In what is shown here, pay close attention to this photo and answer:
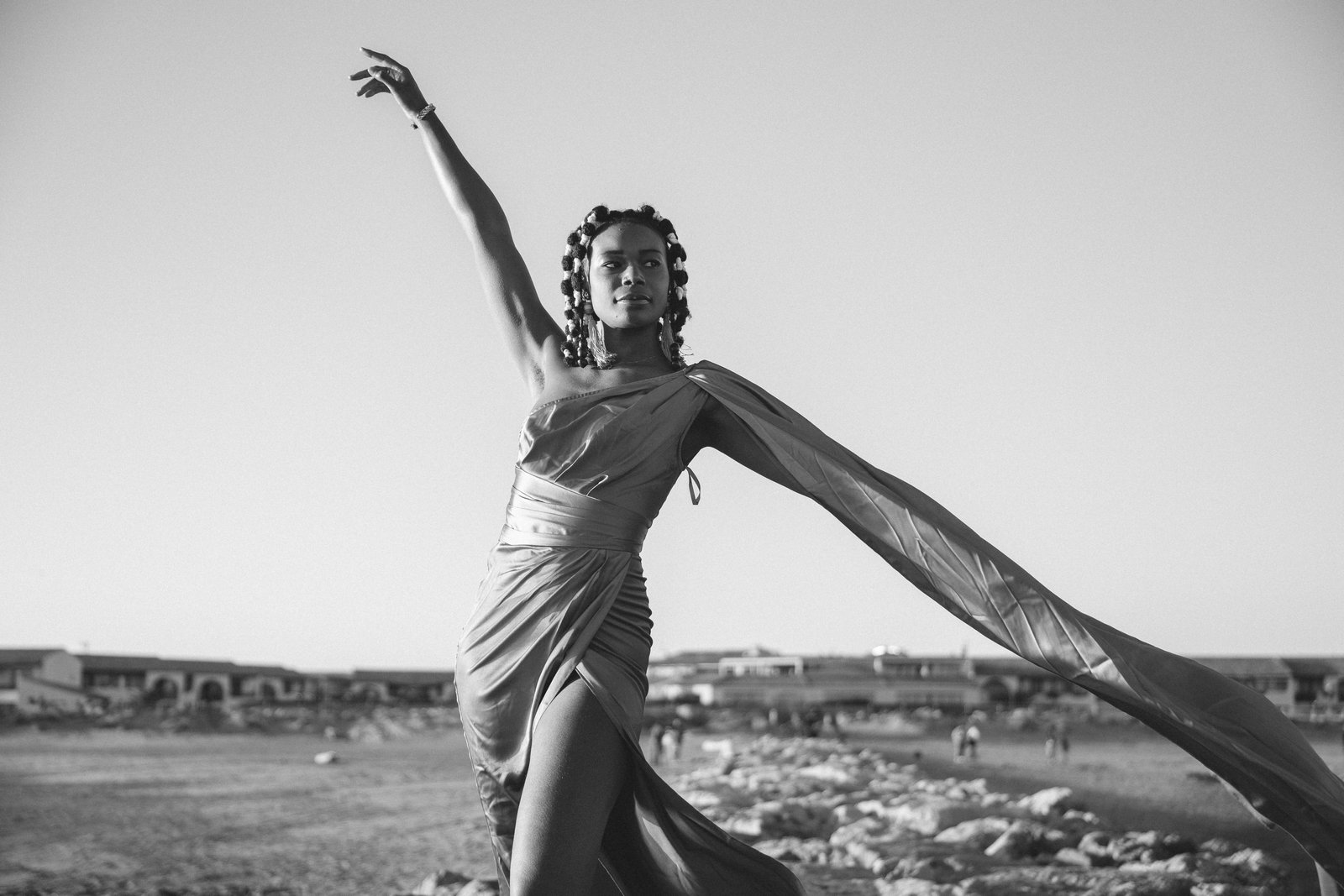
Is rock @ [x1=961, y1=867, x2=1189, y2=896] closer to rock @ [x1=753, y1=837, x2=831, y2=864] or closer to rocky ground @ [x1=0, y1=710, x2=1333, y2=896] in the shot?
rocky ground @ [x1=0, y1=710, x2=1333, y2=896]

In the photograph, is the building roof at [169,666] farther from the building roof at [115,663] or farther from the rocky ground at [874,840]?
the rocky ground at [874,840]

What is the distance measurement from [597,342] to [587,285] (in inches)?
→ 8.6

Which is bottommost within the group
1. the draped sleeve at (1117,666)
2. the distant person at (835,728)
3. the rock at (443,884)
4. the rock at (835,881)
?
the distant person at (835,728)

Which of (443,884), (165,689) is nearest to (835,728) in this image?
(165,689)

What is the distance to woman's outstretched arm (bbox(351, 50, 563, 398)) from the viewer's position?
17.7ft

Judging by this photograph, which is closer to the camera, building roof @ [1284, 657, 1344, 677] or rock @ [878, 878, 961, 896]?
rock @ [878, 878, 961, 896]

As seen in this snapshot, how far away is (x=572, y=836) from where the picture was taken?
4.35 m

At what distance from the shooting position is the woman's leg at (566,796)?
4324 mm

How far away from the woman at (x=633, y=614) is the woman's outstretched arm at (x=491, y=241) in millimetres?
33

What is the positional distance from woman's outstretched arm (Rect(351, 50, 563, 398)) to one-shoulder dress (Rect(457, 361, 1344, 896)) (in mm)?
469

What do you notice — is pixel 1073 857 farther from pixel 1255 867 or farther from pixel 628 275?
pixel 628 275

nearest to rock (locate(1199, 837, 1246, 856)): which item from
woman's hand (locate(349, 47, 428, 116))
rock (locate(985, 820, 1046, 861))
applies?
rock (locate(985, 820, 1046, 861))

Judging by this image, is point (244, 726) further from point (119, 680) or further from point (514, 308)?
point (514, 308)

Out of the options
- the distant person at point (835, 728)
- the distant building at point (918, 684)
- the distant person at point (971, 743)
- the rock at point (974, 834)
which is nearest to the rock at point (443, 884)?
the rock at point (974, 834)
